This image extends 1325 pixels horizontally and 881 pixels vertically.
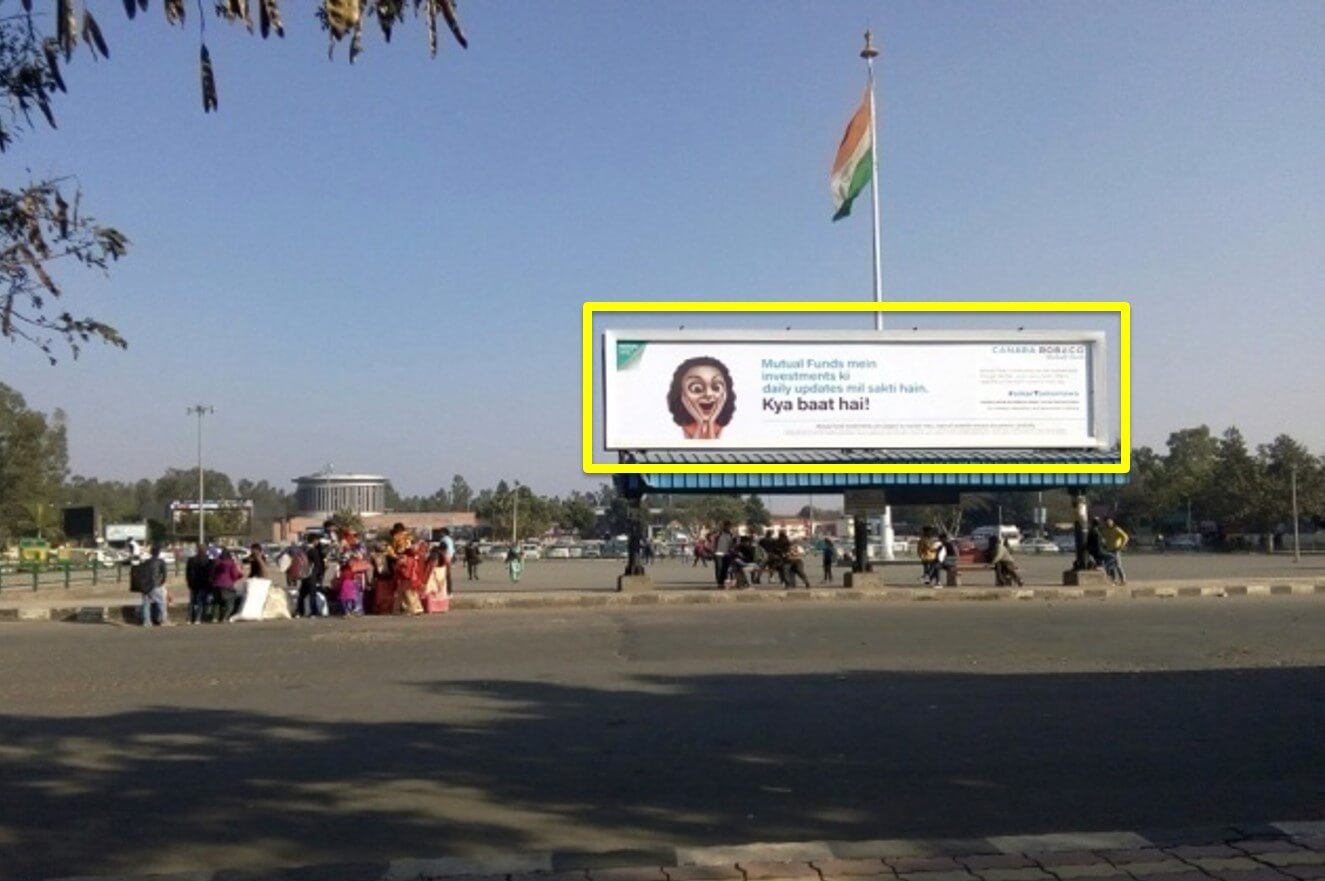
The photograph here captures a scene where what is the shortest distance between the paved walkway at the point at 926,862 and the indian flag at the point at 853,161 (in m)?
32.1

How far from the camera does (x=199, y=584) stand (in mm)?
22000

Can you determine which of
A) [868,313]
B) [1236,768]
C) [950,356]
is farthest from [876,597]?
[1236,768]

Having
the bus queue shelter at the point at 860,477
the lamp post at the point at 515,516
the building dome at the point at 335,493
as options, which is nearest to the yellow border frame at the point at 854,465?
the bus queue shelter at the point at 860,477

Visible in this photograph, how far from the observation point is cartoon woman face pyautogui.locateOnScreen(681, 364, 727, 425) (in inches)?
1132

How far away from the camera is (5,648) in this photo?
17.2 meters

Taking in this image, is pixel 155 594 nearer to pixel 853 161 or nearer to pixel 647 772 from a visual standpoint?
pixel 647 772

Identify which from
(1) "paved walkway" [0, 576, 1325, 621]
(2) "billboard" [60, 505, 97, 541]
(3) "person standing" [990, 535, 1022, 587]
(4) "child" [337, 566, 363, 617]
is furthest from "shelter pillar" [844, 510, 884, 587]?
(2) "billboard" [60, 505, 97, 541]

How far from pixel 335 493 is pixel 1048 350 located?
131 metres

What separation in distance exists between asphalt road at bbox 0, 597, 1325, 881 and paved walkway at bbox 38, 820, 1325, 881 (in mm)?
279

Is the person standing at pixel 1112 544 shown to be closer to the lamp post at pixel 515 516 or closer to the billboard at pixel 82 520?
the billboard at pixel 82 520

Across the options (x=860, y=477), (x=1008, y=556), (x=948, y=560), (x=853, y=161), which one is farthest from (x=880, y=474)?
(x=853, y=161)

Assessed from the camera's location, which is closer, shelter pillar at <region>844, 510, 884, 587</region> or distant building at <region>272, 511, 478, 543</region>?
shelter pillar at <region>844, 510, 884, 587</region>

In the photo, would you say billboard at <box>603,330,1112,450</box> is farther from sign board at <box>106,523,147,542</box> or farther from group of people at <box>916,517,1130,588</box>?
sign board at <box>106,523,147,542</box>

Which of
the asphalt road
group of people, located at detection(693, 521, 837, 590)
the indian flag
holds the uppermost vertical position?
the indian flag
